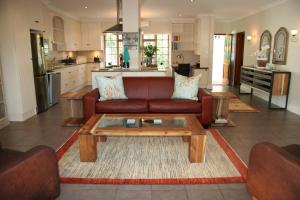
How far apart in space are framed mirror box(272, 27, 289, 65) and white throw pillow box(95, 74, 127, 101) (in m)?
4.07

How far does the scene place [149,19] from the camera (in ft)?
32.7

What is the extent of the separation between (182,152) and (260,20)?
570cm

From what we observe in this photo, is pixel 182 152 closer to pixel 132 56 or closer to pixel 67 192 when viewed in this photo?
pixel 67 192

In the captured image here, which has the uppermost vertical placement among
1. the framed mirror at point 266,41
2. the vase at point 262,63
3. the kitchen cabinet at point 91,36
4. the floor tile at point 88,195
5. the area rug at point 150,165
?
the kitchen cabinet at point 91,36

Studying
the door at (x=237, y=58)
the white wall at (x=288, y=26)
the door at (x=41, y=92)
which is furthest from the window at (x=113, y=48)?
the white wall at (x=288, y=26)

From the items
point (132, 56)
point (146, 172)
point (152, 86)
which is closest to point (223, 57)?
point (132, 56)

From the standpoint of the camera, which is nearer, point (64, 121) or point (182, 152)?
point (182, 152)

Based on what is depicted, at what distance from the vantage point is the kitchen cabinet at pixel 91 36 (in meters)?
9.95

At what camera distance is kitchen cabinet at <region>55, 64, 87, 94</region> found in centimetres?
739

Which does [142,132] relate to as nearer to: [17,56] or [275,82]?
[17,56]

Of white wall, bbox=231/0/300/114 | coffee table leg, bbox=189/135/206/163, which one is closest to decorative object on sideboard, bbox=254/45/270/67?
white wall, bbox=231/0/300/114

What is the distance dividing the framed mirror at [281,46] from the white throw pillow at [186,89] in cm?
279

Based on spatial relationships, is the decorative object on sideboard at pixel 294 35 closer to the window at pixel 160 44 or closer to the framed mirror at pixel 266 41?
the framed mirror at pixel 266 41

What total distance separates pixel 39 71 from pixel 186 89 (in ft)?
10.8
